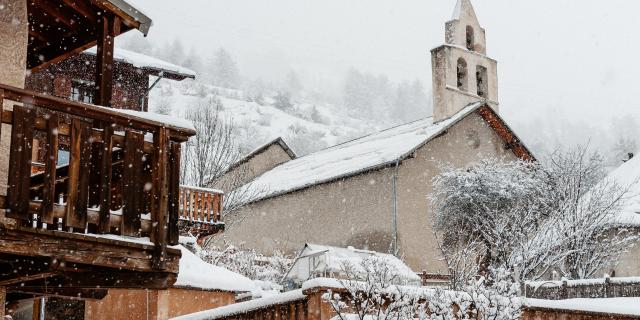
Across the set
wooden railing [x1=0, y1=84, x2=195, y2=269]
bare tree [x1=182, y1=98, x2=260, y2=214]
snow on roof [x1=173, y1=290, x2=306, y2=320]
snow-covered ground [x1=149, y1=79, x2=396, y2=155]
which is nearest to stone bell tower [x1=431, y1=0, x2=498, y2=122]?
bare tree [x1=182, y1=98, x2=260, y2=214]

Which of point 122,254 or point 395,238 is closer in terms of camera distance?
point 122,254

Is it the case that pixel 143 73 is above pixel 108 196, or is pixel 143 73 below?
above

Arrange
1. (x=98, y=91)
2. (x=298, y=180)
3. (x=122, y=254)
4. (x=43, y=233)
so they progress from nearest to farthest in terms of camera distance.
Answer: (x=43, y=233), (x=122, y=254), (x=98, y=91), (x=298, y=180)

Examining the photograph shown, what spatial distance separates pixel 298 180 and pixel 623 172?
13.5m

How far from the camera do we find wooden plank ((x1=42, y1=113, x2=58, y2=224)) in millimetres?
6492

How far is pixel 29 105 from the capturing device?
21.9 feet

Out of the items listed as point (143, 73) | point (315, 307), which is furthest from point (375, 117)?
point (315, 307)

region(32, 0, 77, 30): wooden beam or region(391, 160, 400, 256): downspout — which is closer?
region(32, 0, 77, 30): wooden beam

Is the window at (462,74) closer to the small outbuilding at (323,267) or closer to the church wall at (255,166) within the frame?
the church wall at (255,166)

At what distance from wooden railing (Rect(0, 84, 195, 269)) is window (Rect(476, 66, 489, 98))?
27.6 meters

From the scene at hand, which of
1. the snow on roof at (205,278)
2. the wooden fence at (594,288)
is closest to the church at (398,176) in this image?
the wooden fence at (594,288)

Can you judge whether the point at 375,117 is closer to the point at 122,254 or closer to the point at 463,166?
the point at 463,166

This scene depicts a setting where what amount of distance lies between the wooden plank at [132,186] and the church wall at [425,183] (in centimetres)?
2042

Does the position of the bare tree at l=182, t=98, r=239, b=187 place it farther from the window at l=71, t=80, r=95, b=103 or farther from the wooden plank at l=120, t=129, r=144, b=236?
the wooden plank at l=120, t=129, r=144, b=236
